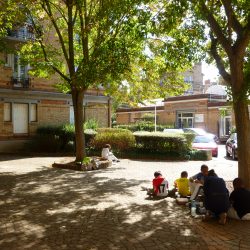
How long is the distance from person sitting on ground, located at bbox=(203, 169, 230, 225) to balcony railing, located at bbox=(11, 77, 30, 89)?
19769mm

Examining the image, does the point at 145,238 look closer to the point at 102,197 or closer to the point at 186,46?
the point at 102,197

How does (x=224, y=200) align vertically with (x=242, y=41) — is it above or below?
below

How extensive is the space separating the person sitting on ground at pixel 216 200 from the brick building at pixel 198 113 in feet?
95.9

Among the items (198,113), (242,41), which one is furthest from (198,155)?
(198,113)

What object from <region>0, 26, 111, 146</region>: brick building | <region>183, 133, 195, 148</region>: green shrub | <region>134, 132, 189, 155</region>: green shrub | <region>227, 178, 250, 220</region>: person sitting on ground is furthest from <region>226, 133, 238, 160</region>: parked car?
<region>227, 178, 250, 220</region>: person sitting on ground

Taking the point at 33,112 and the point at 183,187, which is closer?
the point at 183,187

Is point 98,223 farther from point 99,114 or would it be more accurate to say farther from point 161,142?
point 99,114

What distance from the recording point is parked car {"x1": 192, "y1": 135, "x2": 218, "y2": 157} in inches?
902

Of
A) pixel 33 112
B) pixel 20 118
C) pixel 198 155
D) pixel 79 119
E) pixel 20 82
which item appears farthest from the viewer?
pixel 33 112

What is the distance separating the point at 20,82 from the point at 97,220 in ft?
63.3

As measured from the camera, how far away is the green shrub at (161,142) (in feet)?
67.8

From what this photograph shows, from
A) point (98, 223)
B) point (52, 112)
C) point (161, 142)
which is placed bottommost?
point (98, 223)

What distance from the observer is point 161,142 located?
69.6ft

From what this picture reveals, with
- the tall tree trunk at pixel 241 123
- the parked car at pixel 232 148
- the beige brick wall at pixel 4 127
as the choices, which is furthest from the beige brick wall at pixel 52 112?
the tall tree trunk at pixel 241 123
